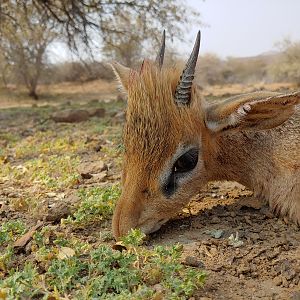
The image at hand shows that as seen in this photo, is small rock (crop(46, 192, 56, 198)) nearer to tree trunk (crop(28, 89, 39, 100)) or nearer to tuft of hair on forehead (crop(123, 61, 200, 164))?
tuft of hair on forehead (crop(123, 61, 200, 164))

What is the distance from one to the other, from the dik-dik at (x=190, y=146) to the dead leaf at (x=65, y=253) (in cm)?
41

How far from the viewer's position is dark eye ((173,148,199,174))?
374cm

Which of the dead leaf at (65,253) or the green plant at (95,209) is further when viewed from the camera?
the green plant at (95,209)

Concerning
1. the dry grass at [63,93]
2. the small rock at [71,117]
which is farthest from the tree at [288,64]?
the small rock at [71,117]

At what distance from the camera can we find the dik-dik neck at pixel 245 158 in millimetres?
4199

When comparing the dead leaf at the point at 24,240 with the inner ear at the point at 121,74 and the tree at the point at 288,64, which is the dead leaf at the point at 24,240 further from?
the tree at the point at 288,64

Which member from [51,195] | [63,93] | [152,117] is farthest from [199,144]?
[63,93]

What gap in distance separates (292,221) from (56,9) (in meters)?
11.8

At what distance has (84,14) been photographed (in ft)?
45.0

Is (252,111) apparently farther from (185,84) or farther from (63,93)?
(63,93)

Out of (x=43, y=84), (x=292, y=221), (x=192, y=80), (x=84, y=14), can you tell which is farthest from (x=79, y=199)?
(x=43, y=84)

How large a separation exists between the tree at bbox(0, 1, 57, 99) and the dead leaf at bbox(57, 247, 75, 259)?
11678mm

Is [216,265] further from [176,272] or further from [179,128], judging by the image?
[179,128]

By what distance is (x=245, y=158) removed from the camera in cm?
426
